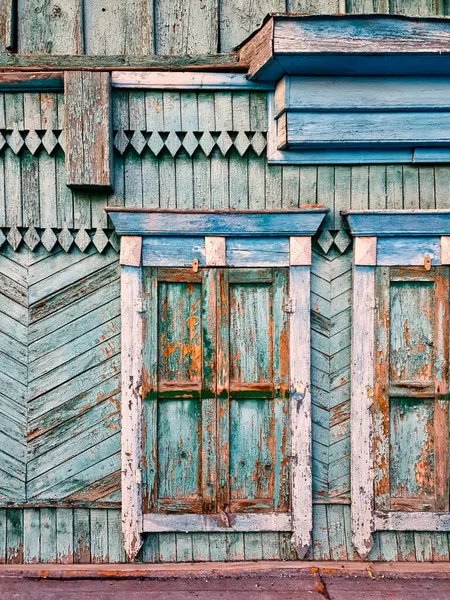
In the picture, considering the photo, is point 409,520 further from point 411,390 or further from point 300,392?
point 300,392

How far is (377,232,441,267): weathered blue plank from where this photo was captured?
134 inches

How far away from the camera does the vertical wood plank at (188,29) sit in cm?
346

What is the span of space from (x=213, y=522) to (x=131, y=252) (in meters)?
1.87

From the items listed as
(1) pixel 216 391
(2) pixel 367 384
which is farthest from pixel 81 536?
(2) pixel 367 384

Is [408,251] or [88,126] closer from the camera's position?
[88,126]

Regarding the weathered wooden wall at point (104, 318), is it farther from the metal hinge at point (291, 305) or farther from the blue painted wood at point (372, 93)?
the blue painted wood at point (372, 93)

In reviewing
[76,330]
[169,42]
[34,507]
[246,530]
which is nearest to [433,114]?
[169,42]

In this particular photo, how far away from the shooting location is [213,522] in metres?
3.40

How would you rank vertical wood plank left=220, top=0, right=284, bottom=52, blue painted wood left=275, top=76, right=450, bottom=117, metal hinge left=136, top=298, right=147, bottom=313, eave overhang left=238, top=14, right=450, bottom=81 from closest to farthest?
eave overhang left=238, top=14, right=450, bottom=81 < blue painted wood left=275, top=76, right=450, bottom=117 < metal hinge left=136, top=298, right=147, bottom=313 < vertical wood plank left=220, top=0, right=284, bottom=52

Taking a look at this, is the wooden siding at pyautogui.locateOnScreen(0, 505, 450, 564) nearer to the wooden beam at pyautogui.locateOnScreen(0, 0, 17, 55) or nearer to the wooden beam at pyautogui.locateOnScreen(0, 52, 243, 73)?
the wooden beam at pyautogui.locateOnScreen(0, 52, 243, 73)

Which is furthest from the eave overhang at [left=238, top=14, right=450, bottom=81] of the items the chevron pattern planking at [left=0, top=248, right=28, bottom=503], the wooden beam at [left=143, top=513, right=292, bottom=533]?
the wooden beam at [left=143, top=513, right=292, bottom=533]

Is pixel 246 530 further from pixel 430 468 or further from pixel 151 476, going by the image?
pixel 430 468

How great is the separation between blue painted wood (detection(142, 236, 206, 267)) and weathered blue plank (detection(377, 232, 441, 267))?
1.20 metres

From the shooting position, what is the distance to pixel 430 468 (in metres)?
3.47
